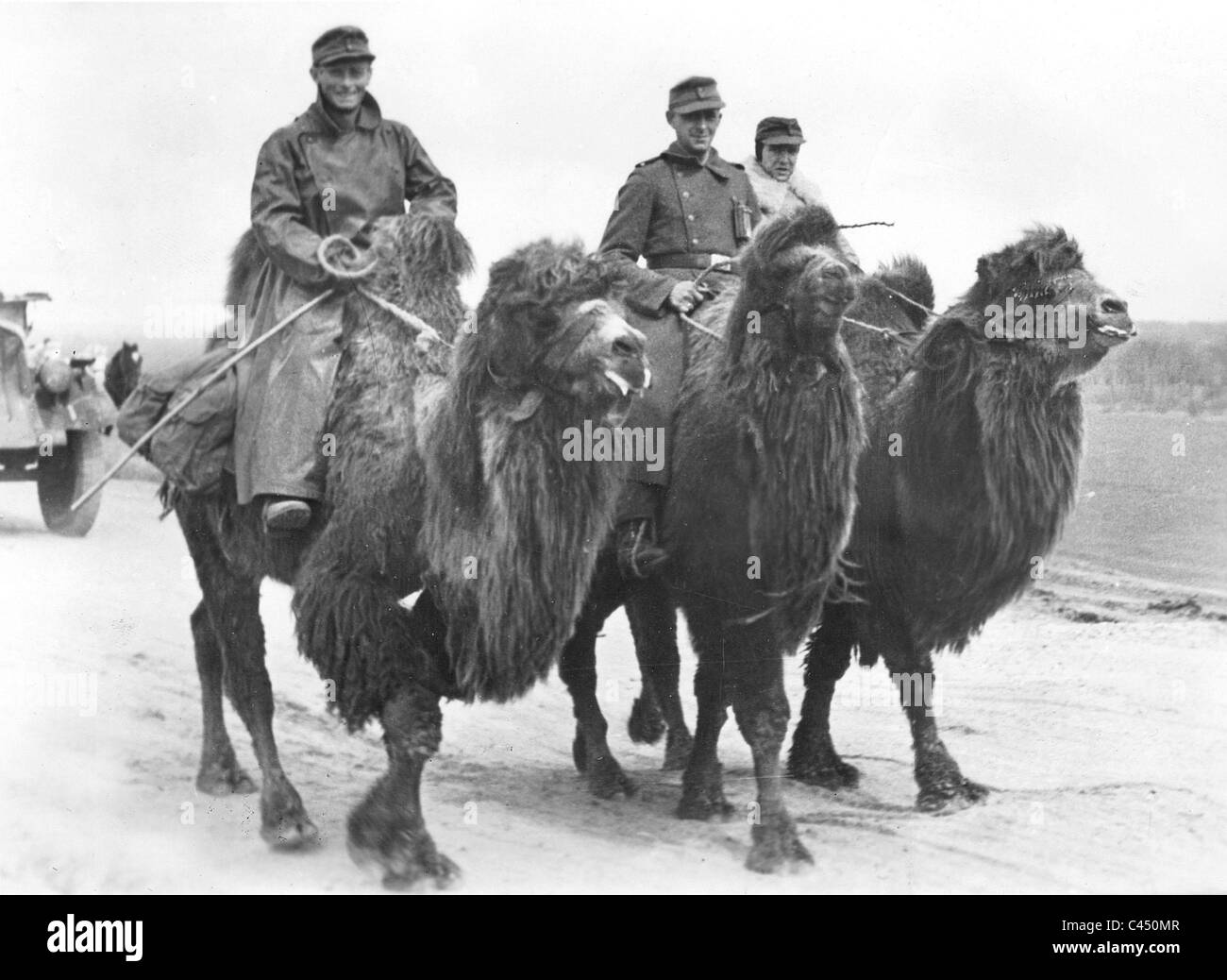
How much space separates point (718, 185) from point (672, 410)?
1.13 meters

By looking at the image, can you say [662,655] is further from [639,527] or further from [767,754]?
[767,754]

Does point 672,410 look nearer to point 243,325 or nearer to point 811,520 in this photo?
point 811,520

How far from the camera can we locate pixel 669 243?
7797mm

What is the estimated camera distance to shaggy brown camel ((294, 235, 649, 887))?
619cm

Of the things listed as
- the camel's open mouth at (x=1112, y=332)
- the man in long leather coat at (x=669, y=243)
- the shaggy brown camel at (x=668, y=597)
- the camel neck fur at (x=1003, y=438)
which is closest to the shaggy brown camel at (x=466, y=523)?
the man in long leather coat at (x=669, y=243)

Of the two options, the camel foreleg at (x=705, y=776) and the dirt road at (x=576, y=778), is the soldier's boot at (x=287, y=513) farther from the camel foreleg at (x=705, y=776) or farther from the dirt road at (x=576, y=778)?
the camel foreleg at (x=705, y=776)

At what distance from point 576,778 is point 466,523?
2.25 m

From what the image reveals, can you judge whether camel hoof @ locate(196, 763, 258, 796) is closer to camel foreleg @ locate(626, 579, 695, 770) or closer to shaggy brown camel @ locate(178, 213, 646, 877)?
shaggy brown camel @ locate(178, 213, 646, 877)

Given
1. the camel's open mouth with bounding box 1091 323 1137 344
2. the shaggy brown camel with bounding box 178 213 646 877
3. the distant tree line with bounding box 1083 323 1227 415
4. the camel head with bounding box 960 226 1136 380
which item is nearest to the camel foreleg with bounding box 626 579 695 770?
the shaggy brown camel with bounding box 178 213 646 877

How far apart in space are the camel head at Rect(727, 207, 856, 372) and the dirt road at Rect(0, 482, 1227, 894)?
6.66 feet

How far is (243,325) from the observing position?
24.3 ft

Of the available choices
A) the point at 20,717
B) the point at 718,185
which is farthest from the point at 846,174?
the point at 20,717

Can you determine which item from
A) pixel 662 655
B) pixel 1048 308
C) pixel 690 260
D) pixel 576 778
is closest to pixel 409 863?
pixel 576 778

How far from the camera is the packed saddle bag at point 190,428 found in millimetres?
7121
